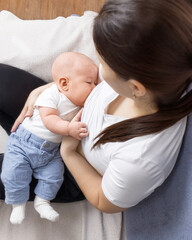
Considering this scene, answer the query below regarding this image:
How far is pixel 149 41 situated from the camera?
0.51 metres

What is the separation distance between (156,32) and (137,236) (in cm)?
64

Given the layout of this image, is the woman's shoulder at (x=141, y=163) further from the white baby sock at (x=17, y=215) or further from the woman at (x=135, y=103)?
the white baby sock at (x=17, y=215)

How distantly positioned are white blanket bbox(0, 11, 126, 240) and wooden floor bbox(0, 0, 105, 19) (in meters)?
0.60

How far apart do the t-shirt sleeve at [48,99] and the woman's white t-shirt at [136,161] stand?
0.77 ft

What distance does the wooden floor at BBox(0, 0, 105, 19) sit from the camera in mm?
1865

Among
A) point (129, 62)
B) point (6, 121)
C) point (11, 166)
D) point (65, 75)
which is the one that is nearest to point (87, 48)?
point (65, 75)

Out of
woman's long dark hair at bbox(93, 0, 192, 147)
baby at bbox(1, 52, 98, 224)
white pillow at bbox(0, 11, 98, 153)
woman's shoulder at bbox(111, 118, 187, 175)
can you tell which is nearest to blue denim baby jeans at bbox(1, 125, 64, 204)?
baby at bbox(1, 52, 98, 224)

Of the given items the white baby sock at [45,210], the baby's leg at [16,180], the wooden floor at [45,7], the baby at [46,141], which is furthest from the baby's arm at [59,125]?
the wooden floor at [45,7]

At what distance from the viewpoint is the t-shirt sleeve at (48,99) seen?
3.17 ft

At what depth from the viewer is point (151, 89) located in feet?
1.97

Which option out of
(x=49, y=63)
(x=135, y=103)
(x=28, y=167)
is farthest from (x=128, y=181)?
(x=49, y=63)

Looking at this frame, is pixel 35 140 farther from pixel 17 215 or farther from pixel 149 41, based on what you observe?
pixel 149 41

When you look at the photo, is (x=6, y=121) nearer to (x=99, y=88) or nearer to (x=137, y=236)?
(x=99, y=88)

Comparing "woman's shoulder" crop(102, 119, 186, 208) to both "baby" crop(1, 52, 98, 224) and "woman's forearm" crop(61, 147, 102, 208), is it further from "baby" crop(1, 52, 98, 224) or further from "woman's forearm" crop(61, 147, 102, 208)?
"baby" crop(1, 52, 98, 224)
